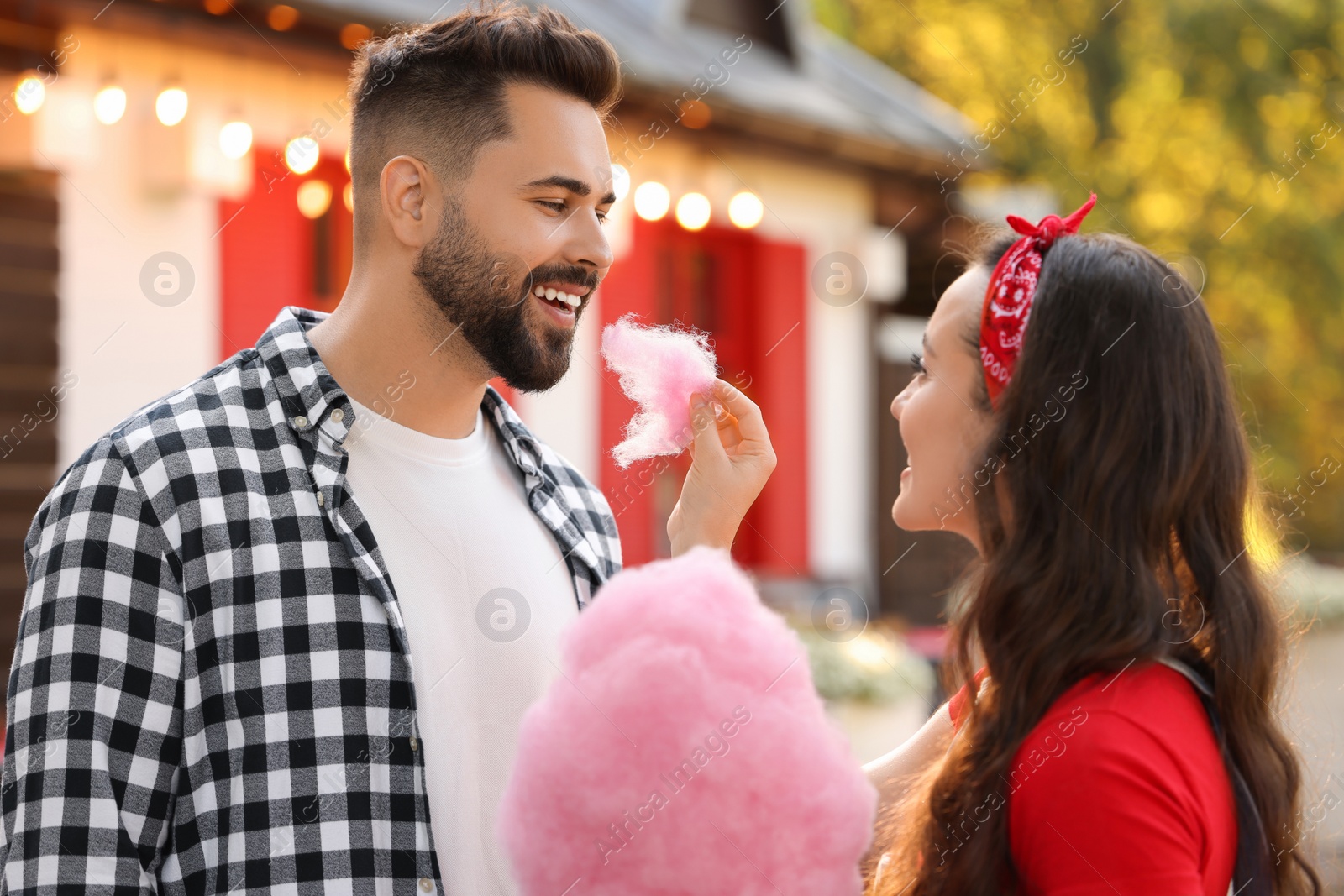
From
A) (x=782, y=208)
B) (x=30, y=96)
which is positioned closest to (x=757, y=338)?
(x=782, y=208)

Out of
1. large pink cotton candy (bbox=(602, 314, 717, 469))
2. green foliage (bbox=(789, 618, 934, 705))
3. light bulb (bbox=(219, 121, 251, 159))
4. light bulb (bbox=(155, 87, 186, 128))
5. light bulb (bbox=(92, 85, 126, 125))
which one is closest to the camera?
large pink cotton candy (bbox=(602, 314, 717, 469))

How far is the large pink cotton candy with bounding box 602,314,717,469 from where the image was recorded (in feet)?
6.88

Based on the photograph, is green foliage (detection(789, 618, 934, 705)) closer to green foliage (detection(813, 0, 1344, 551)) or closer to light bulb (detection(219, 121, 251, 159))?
light bulb (detection(219, 121, 251, 159))

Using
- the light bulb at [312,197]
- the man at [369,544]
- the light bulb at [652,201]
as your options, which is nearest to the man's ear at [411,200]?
the man at [369,544]

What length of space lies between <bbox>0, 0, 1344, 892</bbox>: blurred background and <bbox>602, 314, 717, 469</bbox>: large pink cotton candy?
558mm

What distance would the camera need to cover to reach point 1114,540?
152cm

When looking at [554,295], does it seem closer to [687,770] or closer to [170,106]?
[687,770]

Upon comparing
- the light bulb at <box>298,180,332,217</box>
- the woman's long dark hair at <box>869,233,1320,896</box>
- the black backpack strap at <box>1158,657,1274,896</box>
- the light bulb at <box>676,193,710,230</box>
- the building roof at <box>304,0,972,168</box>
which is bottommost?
the black backpack strap at <box>1158,657,1274,896</box>

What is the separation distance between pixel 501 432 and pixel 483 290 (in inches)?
13.3

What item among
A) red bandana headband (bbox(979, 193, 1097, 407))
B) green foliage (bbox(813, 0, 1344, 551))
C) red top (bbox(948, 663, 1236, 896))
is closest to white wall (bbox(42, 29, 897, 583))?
red bandana headband (bbox(979, 193, 1097, 407))

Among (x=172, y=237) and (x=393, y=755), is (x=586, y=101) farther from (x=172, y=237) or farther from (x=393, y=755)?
(x=172, y=237)

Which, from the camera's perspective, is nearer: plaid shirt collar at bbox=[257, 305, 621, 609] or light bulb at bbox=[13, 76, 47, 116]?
plaid shirt collar at bbox=[257, 305, 621, 609]

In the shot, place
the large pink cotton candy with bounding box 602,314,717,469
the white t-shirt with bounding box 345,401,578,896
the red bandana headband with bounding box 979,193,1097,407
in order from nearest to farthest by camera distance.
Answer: the red bandana headband with bounding box 979,193,1097,407 → the white t-shirt with bounding box 345,401,578,896 → the large pink cotton candy with bounding box 602,314,717,469

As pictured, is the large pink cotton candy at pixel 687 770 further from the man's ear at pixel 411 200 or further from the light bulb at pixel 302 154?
the light bulb at pixel 302 154
